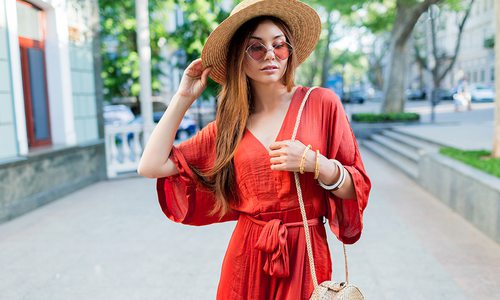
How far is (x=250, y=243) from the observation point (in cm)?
177

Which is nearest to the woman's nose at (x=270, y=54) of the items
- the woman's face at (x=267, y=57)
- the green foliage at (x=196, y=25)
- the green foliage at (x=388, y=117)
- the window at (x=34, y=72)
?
the woman's face at (x=267, y=57)

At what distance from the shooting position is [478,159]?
6895 mm

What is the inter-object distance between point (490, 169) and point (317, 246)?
493 centimetres

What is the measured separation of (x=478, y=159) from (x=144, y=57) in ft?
21.5

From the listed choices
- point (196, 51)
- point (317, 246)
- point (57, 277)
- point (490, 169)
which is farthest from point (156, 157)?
point (196, 51)

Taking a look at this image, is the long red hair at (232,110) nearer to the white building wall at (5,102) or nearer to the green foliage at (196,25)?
the white building wall at (5,102)

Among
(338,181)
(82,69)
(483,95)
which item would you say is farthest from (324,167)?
(483,95)

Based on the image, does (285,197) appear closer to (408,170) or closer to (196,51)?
(408,170)

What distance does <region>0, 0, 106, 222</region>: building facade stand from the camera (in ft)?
21.1

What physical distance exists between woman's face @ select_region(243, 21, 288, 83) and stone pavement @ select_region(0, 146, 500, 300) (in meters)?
2.59

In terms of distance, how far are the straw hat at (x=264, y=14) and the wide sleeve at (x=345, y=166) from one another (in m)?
0.27

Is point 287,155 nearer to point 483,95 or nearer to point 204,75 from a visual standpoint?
point 204,75

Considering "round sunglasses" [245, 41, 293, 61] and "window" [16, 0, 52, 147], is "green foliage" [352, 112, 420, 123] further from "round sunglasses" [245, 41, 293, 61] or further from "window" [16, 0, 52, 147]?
"round sunglasses" [245, 41, 293, 61]

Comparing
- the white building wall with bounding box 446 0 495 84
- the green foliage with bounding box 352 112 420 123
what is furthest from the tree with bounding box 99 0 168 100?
the white building wall with bounding box 446 0 495 84
